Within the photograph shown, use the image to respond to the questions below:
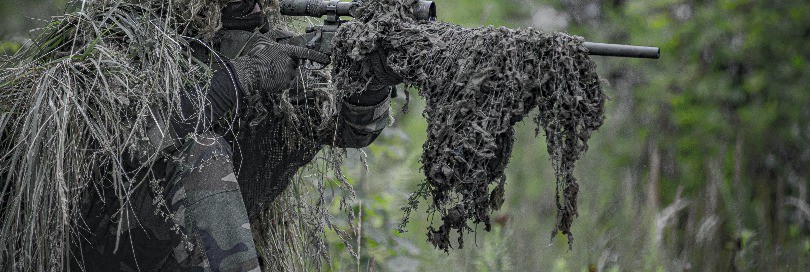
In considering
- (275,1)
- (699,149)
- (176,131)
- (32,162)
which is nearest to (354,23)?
(275,1)

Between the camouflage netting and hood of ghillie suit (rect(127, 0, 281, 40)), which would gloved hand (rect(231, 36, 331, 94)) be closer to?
hood of ghillie suit (rect(127, 0, 281, 40))

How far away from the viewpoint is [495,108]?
238 centimetres

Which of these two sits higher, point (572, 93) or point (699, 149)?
point (699, 149)

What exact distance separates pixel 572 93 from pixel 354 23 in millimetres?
622

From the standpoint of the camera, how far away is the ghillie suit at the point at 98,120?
256cm

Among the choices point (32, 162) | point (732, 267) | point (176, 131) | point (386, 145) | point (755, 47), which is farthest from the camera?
point (755, 47)

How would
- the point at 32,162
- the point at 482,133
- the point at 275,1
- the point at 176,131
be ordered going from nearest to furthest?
the point at 482,133
the point at 32,162
the point at 176,131
the point at 275,1

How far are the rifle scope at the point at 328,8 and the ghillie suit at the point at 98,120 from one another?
→ 0.08 metres

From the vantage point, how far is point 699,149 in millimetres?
5406

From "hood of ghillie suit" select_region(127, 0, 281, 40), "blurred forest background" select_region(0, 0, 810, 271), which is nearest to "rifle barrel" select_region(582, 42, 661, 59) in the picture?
"hood of ghillie suit" select_region(127, 0, 281, 40)

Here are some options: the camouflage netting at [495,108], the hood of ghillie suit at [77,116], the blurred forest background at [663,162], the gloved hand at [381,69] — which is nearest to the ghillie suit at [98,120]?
the hood of ghillie suit at [77,116]

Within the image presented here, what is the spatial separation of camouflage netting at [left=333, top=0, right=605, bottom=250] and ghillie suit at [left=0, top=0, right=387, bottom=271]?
0.41 meters

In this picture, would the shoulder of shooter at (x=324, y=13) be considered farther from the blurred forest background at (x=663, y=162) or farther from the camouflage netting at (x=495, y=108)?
the blurred forest background at (x=663, y=162)

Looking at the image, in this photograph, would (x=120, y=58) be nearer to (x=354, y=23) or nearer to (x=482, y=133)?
(x=354, y=23)
